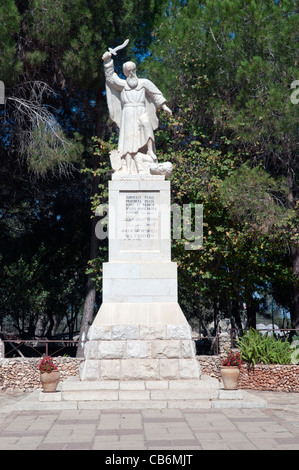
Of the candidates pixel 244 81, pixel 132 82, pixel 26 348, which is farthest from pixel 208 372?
pixel 26 348

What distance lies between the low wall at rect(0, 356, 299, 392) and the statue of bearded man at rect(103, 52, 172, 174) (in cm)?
525

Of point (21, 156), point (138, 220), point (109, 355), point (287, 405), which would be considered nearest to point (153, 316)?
point (109, 355)

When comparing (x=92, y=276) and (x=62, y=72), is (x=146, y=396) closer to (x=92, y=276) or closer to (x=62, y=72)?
(x=92, y=276)

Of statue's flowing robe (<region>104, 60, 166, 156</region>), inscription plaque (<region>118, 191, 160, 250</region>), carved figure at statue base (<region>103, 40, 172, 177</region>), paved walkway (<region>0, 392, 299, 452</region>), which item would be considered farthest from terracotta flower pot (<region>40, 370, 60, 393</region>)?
statue's flowing robe (<region>104, 60, 166, 156</region>)

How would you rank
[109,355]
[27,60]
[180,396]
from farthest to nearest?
[27,60] < [109,355] < [180,396]

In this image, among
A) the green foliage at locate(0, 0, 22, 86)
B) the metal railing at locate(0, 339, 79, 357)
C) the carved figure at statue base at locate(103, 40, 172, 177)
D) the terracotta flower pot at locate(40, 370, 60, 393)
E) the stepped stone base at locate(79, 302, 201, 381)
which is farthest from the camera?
the green foliage at locate(0, 0, 22, 86)

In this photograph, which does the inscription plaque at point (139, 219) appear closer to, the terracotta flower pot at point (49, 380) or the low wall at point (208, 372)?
the terracotta flower pot at point (49, 380)

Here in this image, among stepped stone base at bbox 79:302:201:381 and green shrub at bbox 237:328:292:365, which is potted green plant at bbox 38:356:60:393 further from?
green shrub at bbox 237:328:292:365

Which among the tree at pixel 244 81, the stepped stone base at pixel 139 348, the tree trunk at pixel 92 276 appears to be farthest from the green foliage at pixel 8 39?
the stepped stone base at pixel 139 348

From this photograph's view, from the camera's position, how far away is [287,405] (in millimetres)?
9750

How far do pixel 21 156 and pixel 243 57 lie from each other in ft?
22.6

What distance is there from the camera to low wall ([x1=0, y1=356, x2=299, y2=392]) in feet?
40.7

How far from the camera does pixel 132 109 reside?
405 inches

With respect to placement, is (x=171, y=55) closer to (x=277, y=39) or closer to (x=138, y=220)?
(x=277, y=39)
